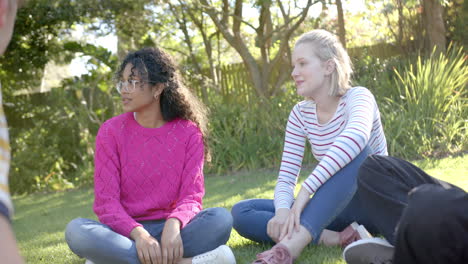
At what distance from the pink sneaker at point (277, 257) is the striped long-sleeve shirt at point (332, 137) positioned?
0.32 meters

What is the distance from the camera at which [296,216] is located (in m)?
2.79

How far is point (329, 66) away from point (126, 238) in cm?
143

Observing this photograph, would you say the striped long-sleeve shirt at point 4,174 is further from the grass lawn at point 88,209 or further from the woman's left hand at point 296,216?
the grass lawn at point 88,209

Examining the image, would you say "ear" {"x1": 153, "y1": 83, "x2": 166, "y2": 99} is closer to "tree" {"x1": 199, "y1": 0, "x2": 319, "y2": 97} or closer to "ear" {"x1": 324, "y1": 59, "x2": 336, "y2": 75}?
"ear" {"x1": 324, "y1": 59, "x2": 336, "y2": 75}

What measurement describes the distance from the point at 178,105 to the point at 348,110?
97cm

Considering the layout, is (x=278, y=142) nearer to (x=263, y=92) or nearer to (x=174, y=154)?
(x=263, y=92)

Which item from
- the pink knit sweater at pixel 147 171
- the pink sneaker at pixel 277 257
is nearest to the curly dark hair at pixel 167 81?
the pink knit sweater at pixel 147 171

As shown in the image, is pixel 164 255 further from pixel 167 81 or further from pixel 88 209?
pixel 88 209

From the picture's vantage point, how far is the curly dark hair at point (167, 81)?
321 cm

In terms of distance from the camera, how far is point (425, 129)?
6938 mm

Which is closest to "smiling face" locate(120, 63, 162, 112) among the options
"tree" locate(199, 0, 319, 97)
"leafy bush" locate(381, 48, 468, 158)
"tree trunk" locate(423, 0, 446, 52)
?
"leafy bush" locate(381, 48, 468, 158)

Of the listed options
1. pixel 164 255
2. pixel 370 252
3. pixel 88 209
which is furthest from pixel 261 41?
pixel 370 252

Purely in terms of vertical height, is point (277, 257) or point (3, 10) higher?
point (3, 10)

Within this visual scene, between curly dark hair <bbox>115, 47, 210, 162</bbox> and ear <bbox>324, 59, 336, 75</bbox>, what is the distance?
802 mm
